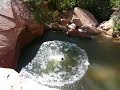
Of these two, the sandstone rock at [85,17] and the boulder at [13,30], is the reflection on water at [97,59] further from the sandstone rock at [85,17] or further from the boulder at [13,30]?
the sandstone rock at [85,17]

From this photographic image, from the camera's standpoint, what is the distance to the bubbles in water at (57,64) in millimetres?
11654

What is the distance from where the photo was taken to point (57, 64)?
41.5 ft

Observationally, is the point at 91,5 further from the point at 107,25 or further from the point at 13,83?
the point at 13,83

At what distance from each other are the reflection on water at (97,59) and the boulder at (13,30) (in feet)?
2.19

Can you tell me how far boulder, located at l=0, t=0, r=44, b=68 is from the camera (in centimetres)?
1181

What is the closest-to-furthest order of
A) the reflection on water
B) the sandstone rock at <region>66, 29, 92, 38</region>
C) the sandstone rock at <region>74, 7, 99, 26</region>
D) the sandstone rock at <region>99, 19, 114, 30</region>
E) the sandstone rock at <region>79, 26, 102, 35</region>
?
1. the reflection on water
2. the sandstone rock at <region>66, 29, 92, 38</region>
3. the sandstone rock at <region>79, 26, 102, 35</region>
4. the sandstone rock at <region>99, 19, 114, 30</region>
5. the sandstone rock at <region>74, 7, 99, 26</region>

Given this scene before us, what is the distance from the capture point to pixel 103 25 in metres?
16.0

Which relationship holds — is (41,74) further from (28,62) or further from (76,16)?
(76,16)

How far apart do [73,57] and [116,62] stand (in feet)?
6.45

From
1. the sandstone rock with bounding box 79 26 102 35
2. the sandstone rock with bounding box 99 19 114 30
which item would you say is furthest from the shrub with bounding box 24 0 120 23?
the sandstone rock with bounding box 79 26 102 35

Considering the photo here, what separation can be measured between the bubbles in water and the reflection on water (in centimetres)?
27

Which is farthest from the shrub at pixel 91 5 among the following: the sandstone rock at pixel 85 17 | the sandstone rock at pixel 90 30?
the sandstone rock at pixel 90 30

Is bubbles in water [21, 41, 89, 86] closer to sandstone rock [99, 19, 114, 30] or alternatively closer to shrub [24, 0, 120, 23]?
sandstone rock [99, 19, 114, 30]

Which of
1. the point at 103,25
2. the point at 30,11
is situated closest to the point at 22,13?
the point at 30,11
